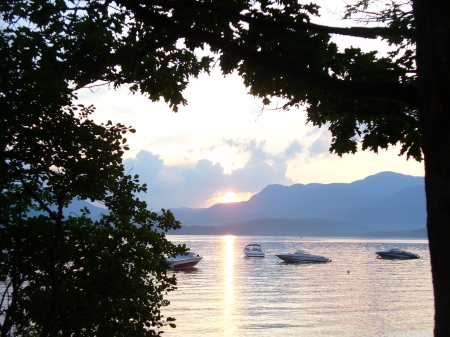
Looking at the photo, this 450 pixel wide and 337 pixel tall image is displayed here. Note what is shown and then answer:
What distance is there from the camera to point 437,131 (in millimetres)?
4555

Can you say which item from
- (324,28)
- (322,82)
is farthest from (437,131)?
(324,28)

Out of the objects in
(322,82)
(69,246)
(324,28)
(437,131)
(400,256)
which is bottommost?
(400,256)

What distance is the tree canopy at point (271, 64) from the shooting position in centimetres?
464

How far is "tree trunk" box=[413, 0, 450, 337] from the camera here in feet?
14.2

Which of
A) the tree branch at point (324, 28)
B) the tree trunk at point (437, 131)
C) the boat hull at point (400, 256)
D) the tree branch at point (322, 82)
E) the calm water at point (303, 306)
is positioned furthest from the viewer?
the boat hull at point (400, 256)

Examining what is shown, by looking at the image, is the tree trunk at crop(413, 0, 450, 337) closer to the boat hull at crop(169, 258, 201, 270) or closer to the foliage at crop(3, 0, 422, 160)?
the foliage at crop(3, 0, 422, 160)

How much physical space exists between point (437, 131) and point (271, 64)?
2.31 metres

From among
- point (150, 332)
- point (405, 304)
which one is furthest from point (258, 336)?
point (150, 332)

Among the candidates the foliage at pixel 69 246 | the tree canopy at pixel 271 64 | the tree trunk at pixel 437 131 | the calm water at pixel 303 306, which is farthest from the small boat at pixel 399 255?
the tree trunk at pixel 437 131

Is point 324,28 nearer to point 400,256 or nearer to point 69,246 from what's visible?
point 69,246

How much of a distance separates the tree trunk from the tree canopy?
10 mm

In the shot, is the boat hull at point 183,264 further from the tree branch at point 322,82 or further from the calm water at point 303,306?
the tree branch at point 322,82

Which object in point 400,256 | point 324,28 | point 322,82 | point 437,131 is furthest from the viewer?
point 400,256

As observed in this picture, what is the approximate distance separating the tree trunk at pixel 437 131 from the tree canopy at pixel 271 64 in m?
0.01
